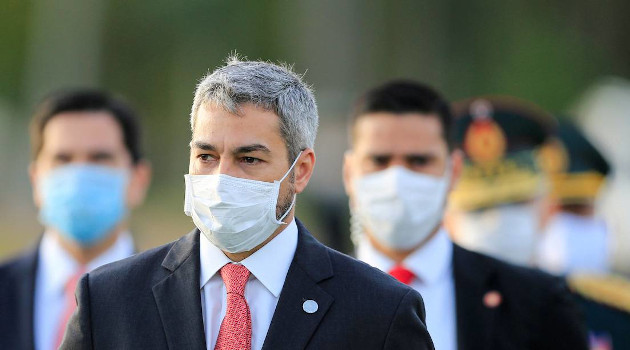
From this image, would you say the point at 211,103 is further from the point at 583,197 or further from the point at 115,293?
the point at 583,197

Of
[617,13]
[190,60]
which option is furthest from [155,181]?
[617,13]

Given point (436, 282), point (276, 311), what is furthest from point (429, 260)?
point (276, 311)

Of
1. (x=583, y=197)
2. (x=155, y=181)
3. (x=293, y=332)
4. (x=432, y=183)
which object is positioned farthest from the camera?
(x=155, y=181)

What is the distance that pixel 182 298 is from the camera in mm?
4039

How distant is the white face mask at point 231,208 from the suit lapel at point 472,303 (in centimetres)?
158

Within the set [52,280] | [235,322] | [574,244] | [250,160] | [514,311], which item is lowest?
[574,244]

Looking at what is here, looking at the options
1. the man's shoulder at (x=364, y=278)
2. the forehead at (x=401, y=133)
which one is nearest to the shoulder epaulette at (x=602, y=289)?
the forehead at (x=401, y=133)

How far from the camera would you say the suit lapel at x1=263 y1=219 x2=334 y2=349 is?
3.93m

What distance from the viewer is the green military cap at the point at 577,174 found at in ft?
30.1

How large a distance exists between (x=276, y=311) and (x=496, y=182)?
3.59 meters

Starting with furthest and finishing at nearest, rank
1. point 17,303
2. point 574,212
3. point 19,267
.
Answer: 1. point 574,212
2. point 19,267
3. point 17,303

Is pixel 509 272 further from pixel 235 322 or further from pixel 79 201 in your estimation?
pixel 79 201

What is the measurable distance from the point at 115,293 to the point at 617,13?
21.9 m

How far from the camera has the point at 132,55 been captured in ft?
96.8
